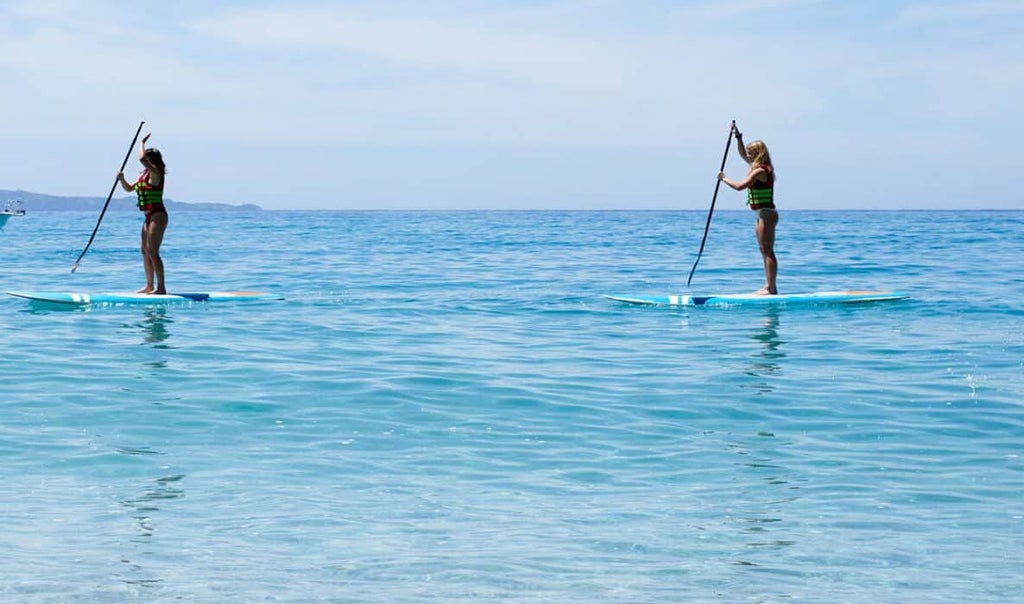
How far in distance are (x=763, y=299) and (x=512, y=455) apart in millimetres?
9434

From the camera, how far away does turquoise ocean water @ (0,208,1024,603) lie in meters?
5.72

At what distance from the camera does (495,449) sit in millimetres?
8227

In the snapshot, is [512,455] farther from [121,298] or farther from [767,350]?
[121,298]

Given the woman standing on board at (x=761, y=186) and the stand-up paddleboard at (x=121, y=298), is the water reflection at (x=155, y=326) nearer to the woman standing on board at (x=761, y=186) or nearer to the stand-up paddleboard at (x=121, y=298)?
the stand-up paddleboard at (x=121, y=298)

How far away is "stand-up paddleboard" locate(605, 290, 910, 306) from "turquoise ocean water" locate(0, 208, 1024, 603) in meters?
0.22

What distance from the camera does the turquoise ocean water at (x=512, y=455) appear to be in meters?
5.72

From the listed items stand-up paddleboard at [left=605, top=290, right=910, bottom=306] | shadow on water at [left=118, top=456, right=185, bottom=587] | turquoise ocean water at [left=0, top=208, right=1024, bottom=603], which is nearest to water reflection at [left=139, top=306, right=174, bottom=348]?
turquoise ocean water at [left=0, top=208, right=1024, bottom=603]

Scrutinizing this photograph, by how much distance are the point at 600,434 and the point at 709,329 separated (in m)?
6.31

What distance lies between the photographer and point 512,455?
805 centimetres

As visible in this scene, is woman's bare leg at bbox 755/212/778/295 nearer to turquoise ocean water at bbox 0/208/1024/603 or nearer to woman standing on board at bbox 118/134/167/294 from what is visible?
turquoise ocean water at bbox 0/208/1024/603

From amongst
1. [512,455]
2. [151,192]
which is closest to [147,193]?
[151,192]

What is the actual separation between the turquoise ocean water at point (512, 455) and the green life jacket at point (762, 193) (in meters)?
1.42

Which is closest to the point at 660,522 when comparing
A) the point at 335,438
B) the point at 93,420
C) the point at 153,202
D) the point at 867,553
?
the point at 867,553

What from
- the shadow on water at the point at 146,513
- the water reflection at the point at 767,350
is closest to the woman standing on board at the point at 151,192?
the water reflection at the point at 767,350
